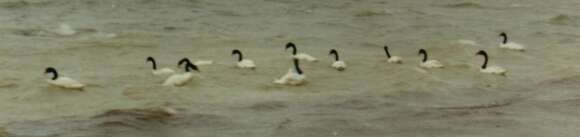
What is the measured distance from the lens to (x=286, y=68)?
11.0 m

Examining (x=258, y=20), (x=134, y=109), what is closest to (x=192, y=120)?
(x=134, y=109)

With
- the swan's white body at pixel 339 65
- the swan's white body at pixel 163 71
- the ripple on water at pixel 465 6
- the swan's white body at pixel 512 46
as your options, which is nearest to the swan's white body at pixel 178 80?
the swan's white body at pixel 163 71

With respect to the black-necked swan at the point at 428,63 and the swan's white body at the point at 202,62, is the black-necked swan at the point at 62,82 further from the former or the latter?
the black-necked swan at the point at 428,63

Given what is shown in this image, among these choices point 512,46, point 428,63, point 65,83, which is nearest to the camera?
point 65,83

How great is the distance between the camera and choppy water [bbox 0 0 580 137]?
8.30 metres

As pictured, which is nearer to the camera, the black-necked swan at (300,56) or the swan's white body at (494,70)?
the swan's white body at (494,70)

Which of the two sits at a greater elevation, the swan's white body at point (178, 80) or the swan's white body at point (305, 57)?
the swan's white body at point (178, 80)

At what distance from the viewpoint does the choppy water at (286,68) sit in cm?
830

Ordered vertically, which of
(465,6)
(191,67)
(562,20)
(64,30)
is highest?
(191,67)

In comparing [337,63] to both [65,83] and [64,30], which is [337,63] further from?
[64,30]

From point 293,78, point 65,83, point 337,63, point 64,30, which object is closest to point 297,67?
point 293,78

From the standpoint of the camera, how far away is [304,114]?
8.61 metres

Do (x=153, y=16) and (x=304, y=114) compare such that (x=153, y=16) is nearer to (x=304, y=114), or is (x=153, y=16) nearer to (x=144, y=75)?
(x=144, y=75)

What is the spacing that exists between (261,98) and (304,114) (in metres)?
0.76
